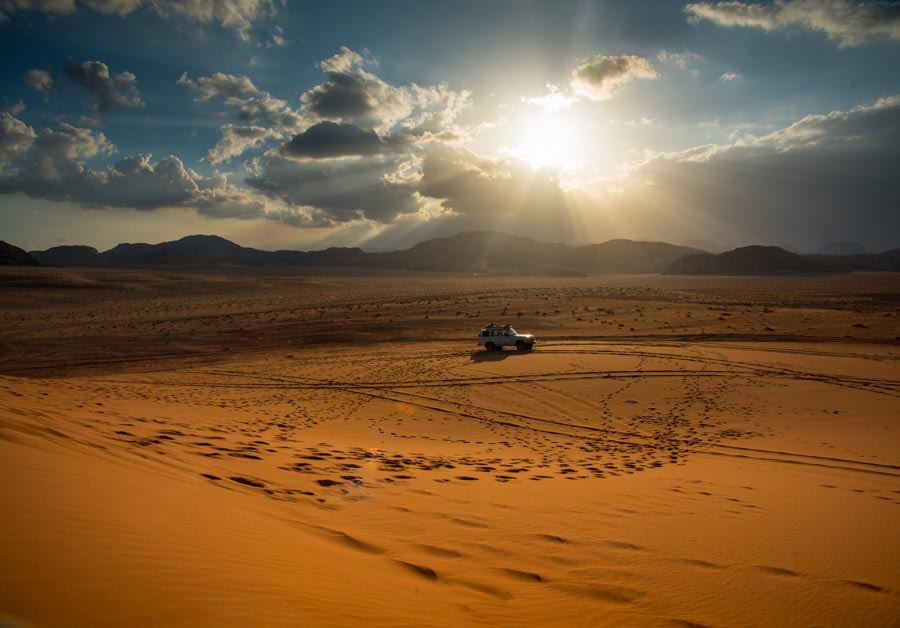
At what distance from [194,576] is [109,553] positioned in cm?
59

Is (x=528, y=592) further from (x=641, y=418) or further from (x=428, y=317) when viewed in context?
(x=428, y=317)

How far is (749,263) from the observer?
490 ft

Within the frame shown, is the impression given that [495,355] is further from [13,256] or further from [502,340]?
[13,256]

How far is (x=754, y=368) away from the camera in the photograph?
63.0 feet

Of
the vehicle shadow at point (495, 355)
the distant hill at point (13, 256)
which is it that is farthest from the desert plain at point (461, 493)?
the distant hill at point (13, 256)

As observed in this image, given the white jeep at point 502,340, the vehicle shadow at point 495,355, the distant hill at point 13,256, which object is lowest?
the vehicle shadow at point 495,355

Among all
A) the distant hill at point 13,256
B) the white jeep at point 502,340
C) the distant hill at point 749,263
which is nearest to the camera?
the white jeep at point 502,340

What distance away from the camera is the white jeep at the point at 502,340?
969 inches

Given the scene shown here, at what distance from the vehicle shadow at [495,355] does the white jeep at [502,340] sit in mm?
329

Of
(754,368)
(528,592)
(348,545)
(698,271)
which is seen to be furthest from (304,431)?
(698,271)

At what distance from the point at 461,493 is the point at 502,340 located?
17.6 metres

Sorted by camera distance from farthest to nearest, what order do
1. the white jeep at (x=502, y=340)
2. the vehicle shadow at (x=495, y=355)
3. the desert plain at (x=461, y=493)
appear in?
1. the white jeep at (x=502, y=340)
2. the vehicle shadow at (x=495, y=355)
3. the desert plain at (x=461, y=493)

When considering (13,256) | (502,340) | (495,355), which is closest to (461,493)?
(495,355)

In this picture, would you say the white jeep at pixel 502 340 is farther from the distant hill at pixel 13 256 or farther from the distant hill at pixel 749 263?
the distant hill at pixel 749 263
